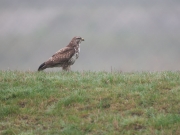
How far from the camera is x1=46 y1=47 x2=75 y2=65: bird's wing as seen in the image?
57.0 ft

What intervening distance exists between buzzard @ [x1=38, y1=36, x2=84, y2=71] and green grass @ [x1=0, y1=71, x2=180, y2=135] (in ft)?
10.3

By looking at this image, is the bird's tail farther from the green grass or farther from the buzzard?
the green grass

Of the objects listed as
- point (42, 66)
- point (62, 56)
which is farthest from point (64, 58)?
point (42, 66)

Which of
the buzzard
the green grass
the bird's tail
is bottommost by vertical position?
the green grass

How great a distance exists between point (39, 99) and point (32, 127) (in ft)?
5.98

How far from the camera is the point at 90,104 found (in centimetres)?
1101

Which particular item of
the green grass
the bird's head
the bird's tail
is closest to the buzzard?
the bird's tail

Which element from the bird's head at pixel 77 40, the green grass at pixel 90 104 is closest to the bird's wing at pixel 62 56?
the bird's head at pixel 77 40

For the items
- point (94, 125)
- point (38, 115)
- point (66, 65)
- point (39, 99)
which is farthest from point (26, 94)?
point (66, 65)

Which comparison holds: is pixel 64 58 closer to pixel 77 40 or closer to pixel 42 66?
pixel 42 66

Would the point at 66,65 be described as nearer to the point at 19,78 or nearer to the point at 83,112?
the point at 19,78

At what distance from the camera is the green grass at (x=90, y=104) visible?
946 cm

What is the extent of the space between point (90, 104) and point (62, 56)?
6.73m

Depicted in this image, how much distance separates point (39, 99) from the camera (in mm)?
11609
